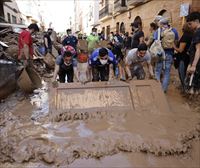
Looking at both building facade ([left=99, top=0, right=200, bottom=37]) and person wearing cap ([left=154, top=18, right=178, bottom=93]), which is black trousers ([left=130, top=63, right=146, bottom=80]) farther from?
building facade ([left=99, top=0, right=200, bottom=37])

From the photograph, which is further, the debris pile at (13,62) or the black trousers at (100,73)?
the debris pile at (13,62)

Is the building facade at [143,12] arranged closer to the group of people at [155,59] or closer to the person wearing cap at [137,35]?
the person wearing cap at [137,35]

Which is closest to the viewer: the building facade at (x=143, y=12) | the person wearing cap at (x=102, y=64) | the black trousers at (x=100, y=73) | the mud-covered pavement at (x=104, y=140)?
the mud-covered pavement at (x=104, y=140)

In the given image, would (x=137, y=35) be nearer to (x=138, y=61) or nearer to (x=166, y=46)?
(x=166, y=46)

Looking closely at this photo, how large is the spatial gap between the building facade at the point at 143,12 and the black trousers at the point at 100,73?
5.32 meters

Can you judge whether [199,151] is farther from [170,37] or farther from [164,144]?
[170,37]

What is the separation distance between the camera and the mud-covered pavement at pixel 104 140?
136 inches

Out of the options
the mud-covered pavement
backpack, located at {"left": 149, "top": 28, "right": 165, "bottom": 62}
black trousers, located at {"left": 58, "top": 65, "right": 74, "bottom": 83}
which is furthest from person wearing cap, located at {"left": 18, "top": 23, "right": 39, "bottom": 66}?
backpack, located at {"left": 149, "top": 28, "right": 165, "bottom": 62}

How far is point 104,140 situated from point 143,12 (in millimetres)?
13423

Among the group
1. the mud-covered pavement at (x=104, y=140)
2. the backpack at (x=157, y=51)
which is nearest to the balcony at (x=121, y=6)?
the backpack at (x=157, y=51)

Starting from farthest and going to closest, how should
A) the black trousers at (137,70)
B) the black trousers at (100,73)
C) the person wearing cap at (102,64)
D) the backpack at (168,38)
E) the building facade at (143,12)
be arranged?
the building facade at (143,12), the backpack at (168,38), the black trousers at (137,70), the black trousers at (100,73), the person wearing cap at (102,64)

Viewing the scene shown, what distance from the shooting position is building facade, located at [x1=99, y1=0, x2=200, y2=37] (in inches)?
439

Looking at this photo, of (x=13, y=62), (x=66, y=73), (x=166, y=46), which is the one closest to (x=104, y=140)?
(x=66, y=73)

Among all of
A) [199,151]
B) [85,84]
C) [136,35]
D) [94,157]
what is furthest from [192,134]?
[136,35]
